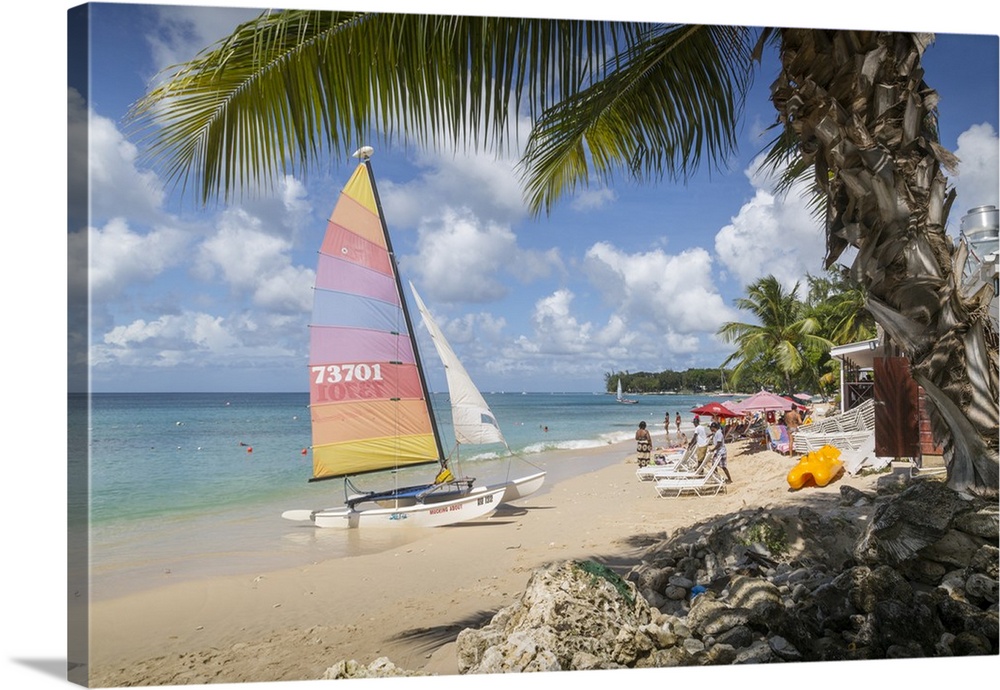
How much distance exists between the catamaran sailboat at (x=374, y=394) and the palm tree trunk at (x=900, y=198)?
2.00m

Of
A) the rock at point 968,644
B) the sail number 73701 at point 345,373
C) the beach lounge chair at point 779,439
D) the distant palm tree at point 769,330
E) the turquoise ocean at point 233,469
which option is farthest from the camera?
the beach lounge chair at point 779,439

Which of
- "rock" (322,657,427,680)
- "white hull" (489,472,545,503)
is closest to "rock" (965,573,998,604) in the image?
"white hull" (489,472,545,503)

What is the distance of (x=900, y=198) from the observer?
3807mm

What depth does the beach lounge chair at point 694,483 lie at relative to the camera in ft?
14.1

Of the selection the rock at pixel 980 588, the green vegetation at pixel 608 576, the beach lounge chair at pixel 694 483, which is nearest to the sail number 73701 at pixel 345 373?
the green vegetation at pixel 608 576

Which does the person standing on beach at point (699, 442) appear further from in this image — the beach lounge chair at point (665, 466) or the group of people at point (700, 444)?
the beach lounge chair at point (665, 466)

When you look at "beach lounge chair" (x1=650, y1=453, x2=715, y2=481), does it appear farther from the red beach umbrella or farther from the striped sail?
the striped sail

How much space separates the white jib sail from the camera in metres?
4.07

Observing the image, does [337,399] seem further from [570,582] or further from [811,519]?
[811,519]

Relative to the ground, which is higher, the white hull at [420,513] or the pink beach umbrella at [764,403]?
the pink beach umbrella at [764,403]

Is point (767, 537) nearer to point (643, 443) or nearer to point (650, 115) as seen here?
point (643, 443)

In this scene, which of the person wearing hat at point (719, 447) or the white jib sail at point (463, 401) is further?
the person wearing hat at point (719, 447)

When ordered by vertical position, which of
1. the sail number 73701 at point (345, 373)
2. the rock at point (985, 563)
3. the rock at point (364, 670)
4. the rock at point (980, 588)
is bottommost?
the rock at point (364, 670)

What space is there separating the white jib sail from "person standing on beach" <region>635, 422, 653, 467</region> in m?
0.71
